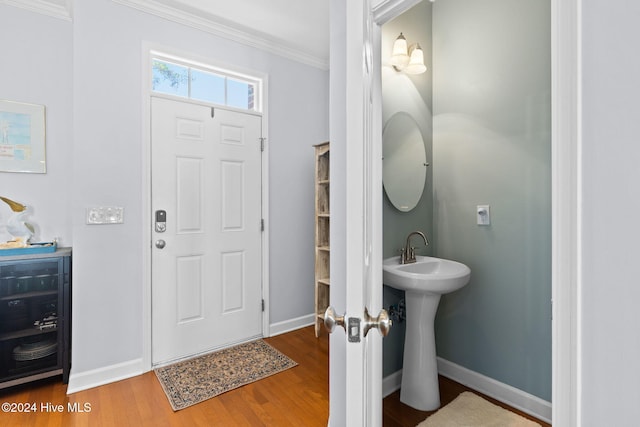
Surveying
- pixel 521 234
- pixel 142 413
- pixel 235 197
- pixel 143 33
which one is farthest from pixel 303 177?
pixel 521 234

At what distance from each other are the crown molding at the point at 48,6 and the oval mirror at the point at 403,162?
259cm

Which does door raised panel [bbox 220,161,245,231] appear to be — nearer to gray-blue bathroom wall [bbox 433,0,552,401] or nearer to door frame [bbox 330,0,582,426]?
gray-blue bathroom wall [bbox 433,0,552,401]

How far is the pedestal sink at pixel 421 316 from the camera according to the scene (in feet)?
4.08

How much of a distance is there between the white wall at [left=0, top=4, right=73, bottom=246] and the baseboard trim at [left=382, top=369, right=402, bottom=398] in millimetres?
2550

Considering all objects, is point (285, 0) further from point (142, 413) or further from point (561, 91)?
point (142, 413)

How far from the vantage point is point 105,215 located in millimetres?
2217

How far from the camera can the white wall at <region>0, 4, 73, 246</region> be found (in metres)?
2.22

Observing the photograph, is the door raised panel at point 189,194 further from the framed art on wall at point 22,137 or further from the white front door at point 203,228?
the framed art on wall at point 22,137

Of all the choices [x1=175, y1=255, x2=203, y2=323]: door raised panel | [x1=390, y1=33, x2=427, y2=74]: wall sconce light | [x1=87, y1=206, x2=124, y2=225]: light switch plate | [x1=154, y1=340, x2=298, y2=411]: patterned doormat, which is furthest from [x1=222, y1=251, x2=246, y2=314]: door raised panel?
[x1=390, y1=33, x2=427, y2=74]: wall sconce light

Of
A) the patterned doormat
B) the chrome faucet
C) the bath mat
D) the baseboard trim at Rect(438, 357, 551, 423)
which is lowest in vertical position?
the patterned doormat

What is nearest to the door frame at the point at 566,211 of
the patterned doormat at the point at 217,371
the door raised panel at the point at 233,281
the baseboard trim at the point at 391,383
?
the baseboard trim at the point at 391,383

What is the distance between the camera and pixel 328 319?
0.77 metres

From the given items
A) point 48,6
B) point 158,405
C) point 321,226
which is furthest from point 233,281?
point 48,6

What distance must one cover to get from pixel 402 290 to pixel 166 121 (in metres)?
2.20
